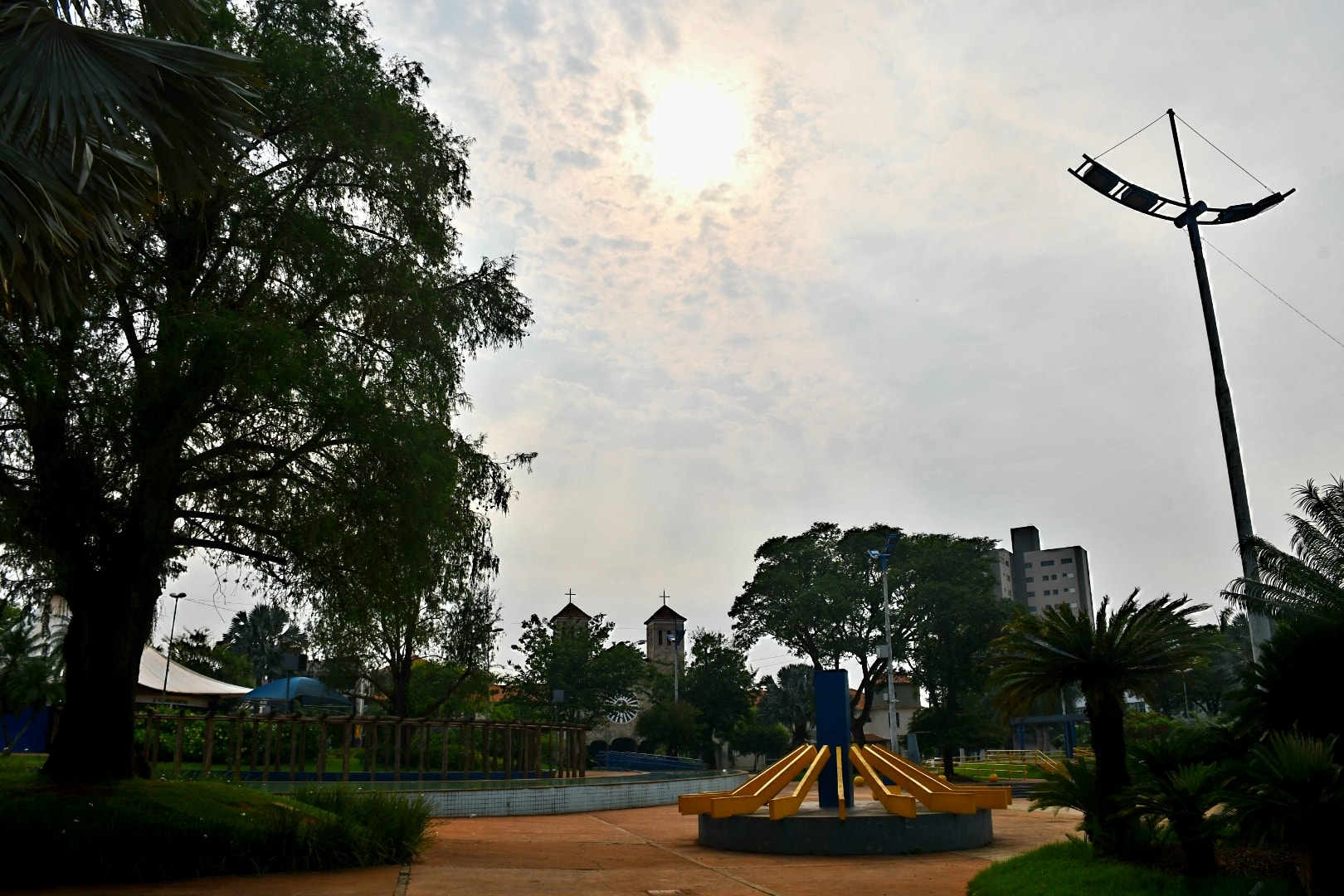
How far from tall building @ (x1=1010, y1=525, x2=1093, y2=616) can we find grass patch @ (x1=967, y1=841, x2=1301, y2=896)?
130 metres

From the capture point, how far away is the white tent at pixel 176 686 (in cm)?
3628

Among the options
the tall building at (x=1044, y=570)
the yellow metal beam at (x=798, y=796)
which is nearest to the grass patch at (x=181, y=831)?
the yellow metal beam at (x=798, y=796)

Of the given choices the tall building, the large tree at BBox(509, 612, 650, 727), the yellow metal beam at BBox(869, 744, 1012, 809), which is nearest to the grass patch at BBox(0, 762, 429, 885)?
the yellow metal beam at BBox(869, 744, 1012, 809)

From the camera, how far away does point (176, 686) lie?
3912 centimetres

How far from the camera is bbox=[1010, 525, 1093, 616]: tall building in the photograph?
135 metres

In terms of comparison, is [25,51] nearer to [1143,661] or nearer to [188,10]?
[188,10]

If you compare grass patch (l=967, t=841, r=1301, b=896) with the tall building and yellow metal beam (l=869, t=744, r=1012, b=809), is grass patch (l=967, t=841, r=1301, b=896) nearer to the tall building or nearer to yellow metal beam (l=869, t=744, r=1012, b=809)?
yellow metal beam (l=869, t=744, r=1012, b=809)

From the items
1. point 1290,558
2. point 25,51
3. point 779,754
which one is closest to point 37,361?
point 25,51

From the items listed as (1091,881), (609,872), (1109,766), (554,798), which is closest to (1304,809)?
(1091,881)

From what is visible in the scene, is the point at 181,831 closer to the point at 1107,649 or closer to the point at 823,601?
the point at 1107,649

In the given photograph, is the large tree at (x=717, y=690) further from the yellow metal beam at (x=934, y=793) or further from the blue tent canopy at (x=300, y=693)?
the yellow metal beam at (x=934, y=793)

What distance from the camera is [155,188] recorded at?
1020 centimetres

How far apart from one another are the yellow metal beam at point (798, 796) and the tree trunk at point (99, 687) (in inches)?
342

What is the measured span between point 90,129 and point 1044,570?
469 ft
